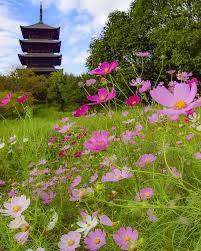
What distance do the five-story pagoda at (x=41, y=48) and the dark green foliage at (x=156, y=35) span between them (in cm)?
1632

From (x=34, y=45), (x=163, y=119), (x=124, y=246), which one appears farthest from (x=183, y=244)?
(x=34, y=45)

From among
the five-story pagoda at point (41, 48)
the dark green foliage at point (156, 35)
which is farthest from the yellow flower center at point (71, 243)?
the five-story pagoda at point (41, 48)

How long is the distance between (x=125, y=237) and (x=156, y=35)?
1875cm

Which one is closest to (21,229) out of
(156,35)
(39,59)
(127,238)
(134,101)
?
(127,238)

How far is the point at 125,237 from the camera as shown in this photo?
1329mm

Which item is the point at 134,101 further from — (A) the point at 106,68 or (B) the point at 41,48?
(B) the point at 41,48

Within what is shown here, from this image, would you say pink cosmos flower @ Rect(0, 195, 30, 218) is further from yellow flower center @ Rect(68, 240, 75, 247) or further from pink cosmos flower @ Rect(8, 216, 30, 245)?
yellow flower center @ Rect(68, 240, 75, 247)

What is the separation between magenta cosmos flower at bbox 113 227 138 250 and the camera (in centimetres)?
132

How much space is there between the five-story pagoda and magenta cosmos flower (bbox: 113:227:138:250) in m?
36.7

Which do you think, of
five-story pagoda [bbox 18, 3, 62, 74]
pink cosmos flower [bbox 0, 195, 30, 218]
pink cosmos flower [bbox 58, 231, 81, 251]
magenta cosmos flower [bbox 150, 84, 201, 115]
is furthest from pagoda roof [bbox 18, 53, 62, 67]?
magenta cosmos flower [bbox 150, 84, 201, 115]

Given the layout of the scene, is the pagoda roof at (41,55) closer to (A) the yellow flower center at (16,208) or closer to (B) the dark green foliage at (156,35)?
(B) the dark green foliage at (156,35)

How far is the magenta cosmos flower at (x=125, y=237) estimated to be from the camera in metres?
1.32

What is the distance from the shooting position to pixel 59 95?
2455cm

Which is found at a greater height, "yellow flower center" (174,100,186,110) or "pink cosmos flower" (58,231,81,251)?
"yellow flower center" (174,100,186,110)
